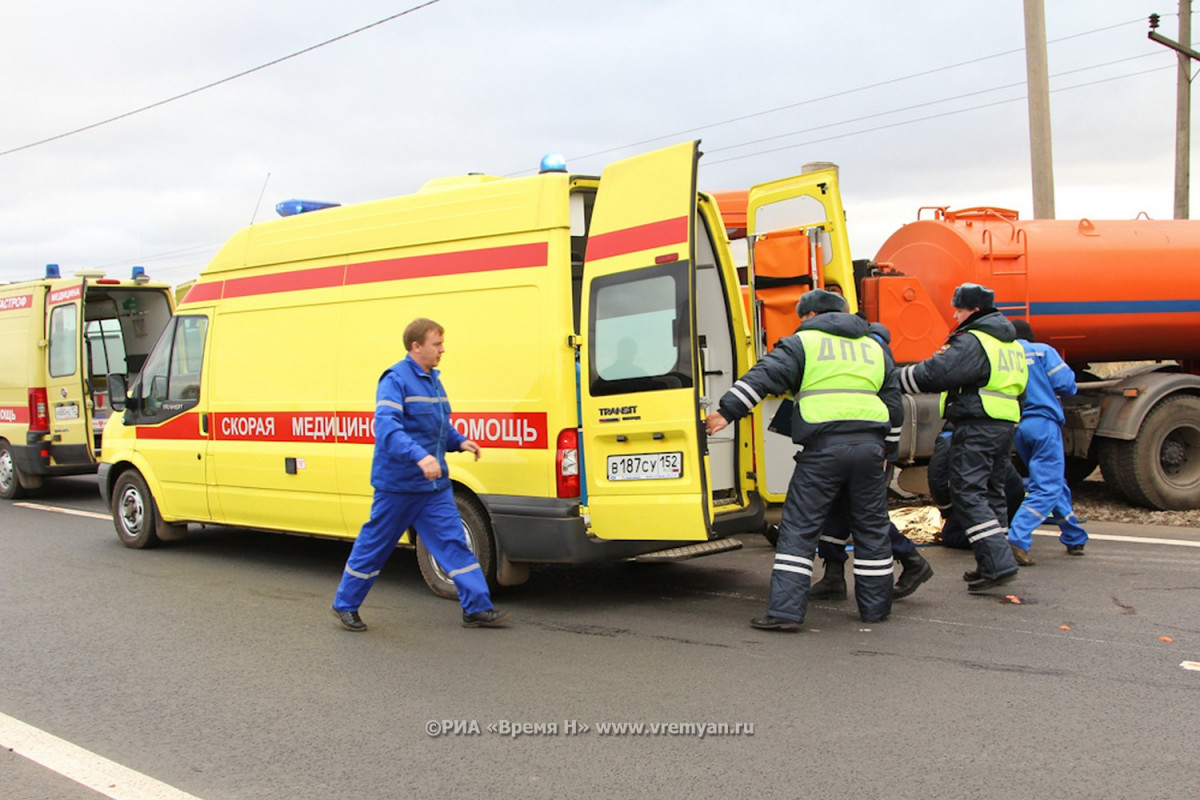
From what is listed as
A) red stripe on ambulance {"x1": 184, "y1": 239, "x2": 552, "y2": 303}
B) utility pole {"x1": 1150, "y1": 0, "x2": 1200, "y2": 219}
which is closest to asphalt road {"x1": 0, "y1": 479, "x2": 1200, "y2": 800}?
red stripe on ambulance {"x1": 184, "y1": 239, "x2": 552, "y2": 303}

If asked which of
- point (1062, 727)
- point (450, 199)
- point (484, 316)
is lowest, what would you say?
point (1062, 727)

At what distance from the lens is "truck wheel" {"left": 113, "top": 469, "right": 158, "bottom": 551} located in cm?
843

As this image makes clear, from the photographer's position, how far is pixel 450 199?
6328mm

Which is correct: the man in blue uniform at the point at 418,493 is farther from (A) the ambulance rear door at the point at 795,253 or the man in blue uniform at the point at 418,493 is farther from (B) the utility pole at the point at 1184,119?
(B) the utility pole at the point at 1184,119

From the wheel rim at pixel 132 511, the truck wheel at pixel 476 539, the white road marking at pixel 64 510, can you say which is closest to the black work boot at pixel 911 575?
the truck wheel at pixel 476 539

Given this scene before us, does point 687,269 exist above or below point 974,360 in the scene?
above

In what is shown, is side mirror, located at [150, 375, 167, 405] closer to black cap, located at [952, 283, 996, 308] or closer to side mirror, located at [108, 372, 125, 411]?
side mirror, located at [108, 372, 125, 411]

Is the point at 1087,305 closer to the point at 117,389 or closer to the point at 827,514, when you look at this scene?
the point at 827,514

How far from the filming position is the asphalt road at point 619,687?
362 cm

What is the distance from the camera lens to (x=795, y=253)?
273 inches

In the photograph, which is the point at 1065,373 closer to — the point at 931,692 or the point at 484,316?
the point at 931,692

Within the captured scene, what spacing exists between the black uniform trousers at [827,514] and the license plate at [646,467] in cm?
64

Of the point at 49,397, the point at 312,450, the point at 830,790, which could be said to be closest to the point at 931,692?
the point at 830,790

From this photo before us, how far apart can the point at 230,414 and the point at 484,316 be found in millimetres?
2662
